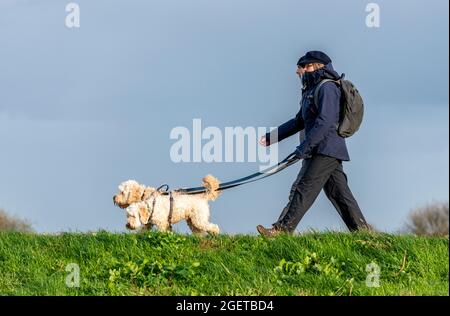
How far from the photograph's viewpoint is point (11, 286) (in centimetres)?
1230

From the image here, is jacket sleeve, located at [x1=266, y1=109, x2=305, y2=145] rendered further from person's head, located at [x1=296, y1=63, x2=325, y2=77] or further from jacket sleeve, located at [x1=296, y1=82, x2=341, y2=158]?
jacket sleeve, located at [x1=296, y1=82, x2=341, y2=158]

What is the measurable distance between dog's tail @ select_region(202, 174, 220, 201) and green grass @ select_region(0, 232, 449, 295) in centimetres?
Answer: 91

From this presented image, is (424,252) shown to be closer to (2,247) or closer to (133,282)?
(133,282)

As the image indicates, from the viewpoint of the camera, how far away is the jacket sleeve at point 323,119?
13461 millimetres

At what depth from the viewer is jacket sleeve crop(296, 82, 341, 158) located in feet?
44.2

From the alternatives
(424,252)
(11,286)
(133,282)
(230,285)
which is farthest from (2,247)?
(424,252)

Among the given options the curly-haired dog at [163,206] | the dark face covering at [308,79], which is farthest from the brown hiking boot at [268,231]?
the dark face covering at [308,79]

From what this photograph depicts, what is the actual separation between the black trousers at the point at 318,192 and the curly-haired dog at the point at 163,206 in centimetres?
103

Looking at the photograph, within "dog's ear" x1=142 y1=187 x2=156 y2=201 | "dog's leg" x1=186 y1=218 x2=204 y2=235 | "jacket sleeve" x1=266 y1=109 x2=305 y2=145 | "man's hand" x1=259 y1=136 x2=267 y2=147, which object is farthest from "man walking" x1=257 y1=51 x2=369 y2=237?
"dog's ear" x1=142 y1=187 x2=156 y2=201

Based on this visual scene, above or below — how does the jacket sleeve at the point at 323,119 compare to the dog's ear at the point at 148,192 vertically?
above

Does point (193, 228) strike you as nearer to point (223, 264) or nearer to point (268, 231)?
point (268, 231)

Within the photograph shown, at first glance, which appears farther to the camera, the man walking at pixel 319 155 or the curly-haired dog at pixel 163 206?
the curly-haired dog at pixel 163 206

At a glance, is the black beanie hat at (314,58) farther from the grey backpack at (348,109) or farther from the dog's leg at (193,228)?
the dog's leg at (193,228)

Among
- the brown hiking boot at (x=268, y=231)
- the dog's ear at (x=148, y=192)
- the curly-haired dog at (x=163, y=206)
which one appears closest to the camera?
the brown hiking boot at (x=268, y=231)
